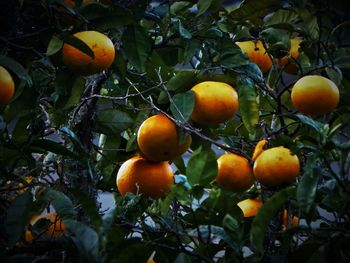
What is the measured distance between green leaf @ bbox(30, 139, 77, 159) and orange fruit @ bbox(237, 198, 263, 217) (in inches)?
20.2

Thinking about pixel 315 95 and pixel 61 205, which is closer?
pixel 61 205

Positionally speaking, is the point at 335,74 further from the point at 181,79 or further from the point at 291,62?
the point at 181,79

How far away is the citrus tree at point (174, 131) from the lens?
42.7 inches

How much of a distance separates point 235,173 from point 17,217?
1.89 feet

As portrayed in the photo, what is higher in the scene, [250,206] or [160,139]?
[160,139]

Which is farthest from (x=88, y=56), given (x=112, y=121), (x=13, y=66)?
(x=112, y=121)

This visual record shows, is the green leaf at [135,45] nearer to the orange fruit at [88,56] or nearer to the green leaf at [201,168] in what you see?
the orange fruit at [88,56]

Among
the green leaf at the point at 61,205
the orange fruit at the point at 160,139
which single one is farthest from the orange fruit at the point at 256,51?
the green leaf at the point at 61,205

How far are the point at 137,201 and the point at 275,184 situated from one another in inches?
Answer: 12.6

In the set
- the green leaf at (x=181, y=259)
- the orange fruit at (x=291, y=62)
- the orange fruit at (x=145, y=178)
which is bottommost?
the orange fruit at (x=145, y=178)

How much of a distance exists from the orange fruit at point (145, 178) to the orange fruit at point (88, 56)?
0.35 meters

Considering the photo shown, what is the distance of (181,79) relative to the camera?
4.62 ft

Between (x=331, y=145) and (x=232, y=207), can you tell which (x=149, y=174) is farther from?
(x=331, y=145)

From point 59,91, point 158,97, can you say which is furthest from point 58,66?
point 158,97
